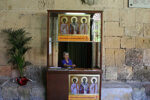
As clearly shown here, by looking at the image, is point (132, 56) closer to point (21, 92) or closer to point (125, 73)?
point (125, 73)

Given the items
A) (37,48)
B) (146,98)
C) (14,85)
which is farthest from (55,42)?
(146,98)

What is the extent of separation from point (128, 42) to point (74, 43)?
4.74 feet

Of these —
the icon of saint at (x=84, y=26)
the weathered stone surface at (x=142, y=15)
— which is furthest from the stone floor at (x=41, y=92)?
the weathered stone surface at (x=142, y=15)

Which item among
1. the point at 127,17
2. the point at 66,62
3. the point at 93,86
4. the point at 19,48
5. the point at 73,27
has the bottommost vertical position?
the point at 93,86

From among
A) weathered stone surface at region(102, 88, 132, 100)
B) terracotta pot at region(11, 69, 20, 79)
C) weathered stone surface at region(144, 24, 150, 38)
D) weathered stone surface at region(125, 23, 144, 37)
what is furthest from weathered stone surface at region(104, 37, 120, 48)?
terracotta pot at region(11, 69, 20, 79)

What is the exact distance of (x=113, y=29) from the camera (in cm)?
368

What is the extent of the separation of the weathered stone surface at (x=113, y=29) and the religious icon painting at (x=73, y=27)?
796 mm

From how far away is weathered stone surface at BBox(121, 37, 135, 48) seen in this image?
3691mm

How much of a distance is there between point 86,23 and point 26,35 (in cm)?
153

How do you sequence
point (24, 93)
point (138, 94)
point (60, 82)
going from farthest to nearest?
point (138, 94) → point (24, 93) → point (60, 82)

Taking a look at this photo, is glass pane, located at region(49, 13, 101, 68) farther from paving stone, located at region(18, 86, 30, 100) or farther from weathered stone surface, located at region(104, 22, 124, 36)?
paving stone, located at region(18, 86, 30, 100)

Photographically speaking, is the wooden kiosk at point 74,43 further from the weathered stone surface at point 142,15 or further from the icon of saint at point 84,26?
the weathered stone surface at point 142,15

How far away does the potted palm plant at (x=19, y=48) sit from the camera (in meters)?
3.27

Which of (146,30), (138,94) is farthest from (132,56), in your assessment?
(138,94)
